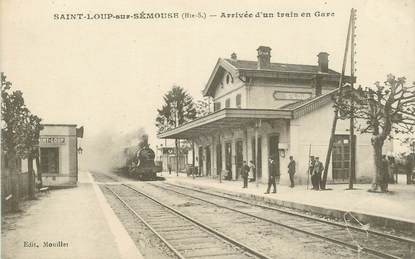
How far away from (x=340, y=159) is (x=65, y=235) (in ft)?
Result: 42.2

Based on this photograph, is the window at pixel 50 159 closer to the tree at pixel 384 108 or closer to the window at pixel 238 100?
the window at pixel 238 100

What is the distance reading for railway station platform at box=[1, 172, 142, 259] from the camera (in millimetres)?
6801

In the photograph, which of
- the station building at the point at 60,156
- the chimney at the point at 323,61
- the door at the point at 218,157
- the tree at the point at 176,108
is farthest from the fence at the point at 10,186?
the tree at the point at 176,108

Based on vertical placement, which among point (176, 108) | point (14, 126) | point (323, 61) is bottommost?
point (14, 126)

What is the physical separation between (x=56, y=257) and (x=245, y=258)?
2676mm

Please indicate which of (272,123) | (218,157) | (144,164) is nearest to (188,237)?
(272,123)

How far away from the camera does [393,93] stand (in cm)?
1195

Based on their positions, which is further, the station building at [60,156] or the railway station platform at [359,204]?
the station building at [60,156]

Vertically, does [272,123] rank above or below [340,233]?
above

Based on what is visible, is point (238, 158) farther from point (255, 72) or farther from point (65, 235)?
point (65, 235)

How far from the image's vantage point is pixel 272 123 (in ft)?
62.0

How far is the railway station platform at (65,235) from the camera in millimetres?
6801

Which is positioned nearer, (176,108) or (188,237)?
(188,237)

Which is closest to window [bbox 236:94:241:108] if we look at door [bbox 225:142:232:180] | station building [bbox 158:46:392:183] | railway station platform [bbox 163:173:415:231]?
station building [bbox 158:46:392:183]
